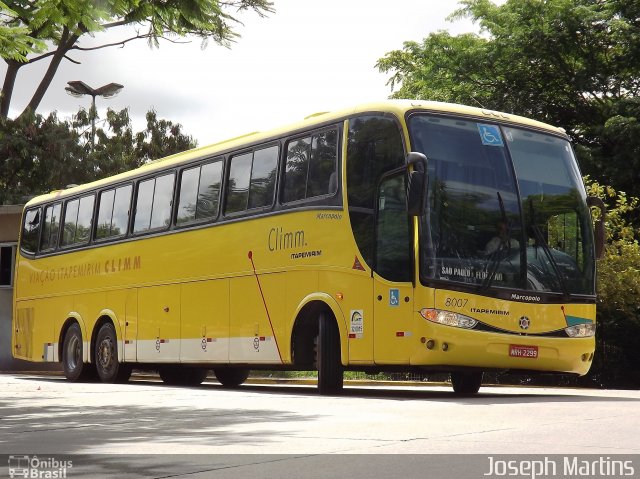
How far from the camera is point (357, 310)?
16062 mm

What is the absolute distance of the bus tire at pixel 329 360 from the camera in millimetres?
16562

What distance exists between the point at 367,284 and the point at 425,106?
2.51 metres

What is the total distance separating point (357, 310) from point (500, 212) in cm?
231

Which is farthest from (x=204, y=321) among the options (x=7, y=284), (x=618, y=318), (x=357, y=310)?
(x=7, y=284)

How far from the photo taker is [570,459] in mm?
7938

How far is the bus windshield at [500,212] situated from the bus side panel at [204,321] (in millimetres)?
5181

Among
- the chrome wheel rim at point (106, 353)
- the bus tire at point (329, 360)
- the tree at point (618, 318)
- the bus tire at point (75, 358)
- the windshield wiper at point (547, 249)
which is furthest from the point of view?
the tree at point (618, 318)

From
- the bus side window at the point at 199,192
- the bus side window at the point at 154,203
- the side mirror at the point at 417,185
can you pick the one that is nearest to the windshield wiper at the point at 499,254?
the side mirror at the point at 417,185

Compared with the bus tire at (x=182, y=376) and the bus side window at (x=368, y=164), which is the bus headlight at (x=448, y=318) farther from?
the bus tire at (x=182, y=376)

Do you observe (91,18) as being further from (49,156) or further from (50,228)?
(49,156)

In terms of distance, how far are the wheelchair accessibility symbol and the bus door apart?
1378mm

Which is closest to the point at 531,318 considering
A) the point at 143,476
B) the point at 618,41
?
the point at 143,476

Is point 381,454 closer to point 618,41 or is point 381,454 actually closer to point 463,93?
point 618,41

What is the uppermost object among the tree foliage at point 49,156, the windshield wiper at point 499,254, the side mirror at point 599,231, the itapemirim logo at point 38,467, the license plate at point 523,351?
the tree foliage at point 49,156
